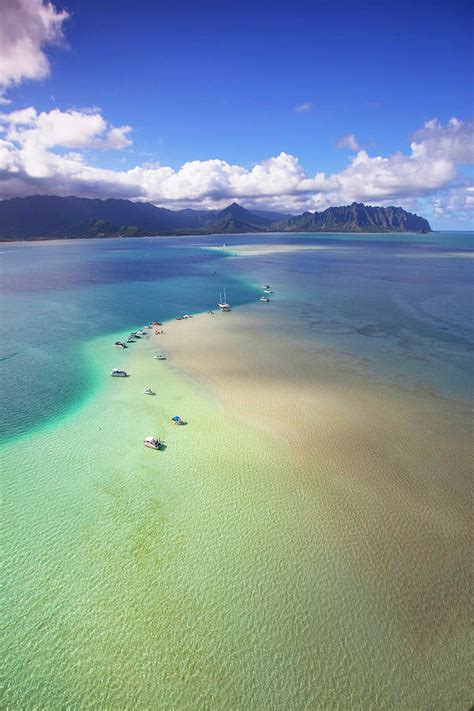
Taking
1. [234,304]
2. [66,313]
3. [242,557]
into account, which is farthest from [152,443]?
[234,304]

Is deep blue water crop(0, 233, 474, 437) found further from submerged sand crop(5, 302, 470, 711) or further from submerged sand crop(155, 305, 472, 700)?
submerged sand crop(5, 302, 470, 711)

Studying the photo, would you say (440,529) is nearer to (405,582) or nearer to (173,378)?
(405,582)

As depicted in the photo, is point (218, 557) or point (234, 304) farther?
point (234, 304)

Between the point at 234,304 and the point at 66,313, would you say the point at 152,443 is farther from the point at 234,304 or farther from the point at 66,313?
the point at 234,304

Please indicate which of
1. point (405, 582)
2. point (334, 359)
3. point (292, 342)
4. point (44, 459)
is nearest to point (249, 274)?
point (292, 342)

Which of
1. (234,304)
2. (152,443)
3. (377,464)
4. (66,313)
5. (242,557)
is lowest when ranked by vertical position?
(242,557)

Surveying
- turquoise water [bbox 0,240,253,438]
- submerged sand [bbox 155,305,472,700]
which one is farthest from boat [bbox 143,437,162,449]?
turquoise water [bbox 0,240,253,438]
